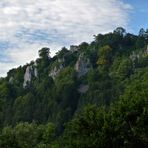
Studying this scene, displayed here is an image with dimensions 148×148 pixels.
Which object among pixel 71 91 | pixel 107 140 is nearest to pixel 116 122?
pixel 107 140

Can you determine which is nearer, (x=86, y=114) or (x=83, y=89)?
(x=86, y=114)

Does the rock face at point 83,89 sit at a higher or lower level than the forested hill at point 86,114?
higher

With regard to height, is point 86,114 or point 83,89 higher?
point 83,89

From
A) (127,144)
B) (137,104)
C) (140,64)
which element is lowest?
(127,144)

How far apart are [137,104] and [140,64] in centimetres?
15724

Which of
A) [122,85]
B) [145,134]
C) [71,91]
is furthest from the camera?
[71,91]

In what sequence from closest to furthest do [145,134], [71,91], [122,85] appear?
[145,134] → [122,85] → [71,91]

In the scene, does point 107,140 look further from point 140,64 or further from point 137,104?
point 140,64

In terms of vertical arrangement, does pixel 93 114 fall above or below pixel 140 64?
below

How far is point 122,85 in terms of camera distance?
176000mm

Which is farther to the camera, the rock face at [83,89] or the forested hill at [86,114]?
the rock face at [83,89]

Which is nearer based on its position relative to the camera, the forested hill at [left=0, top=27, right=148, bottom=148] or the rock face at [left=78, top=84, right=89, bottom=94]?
the forested hill at [left=0, top=27, right=148, bottom=148]

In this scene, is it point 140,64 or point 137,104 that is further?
point 140,64

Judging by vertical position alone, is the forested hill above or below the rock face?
below
